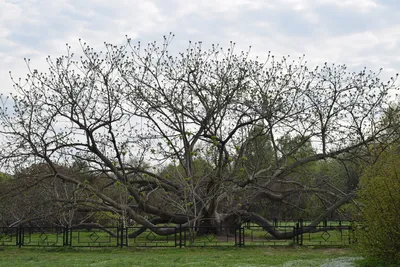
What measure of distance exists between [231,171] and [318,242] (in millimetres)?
3546

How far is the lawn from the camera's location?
34.3ft

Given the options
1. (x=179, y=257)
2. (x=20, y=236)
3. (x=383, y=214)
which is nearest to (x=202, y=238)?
(x=179, y=257)

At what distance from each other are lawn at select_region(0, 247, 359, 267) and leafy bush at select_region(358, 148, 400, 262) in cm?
93

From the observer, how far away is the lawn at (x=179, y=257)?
10.5m

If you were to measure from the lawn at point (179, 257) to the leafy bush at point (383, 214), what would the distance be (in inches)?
36.4

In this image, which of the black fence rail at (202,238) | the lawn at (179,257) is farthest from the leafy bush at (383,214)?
the black fence rail at (202,238)

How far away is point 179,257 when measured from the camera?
11.7 meters

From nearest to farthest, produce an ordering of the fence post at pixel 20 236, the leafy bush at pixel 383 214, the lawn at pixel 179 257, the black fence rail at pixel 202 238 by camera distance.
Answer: the leafy bush at pixel 383 214
the lawn at pixel 179 257
the black fence rail at pixel 202 238
the fence post at pixel 20 236

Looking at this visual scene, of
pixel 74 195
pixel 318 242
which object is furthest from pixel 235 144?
pixel 74 195

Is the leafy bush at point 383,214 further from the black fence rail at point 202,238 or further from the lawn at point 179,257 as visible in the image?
the black fence rail at point 202,238

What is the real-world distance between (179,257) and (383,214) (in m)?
5.01

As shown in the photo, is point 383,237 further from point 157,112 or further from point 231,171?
point 157,112

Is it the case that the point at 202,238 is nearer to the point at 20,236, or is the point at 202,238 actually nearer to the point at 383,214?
the point at 20,236

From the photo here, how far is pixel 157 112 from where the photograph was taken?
631 inches
